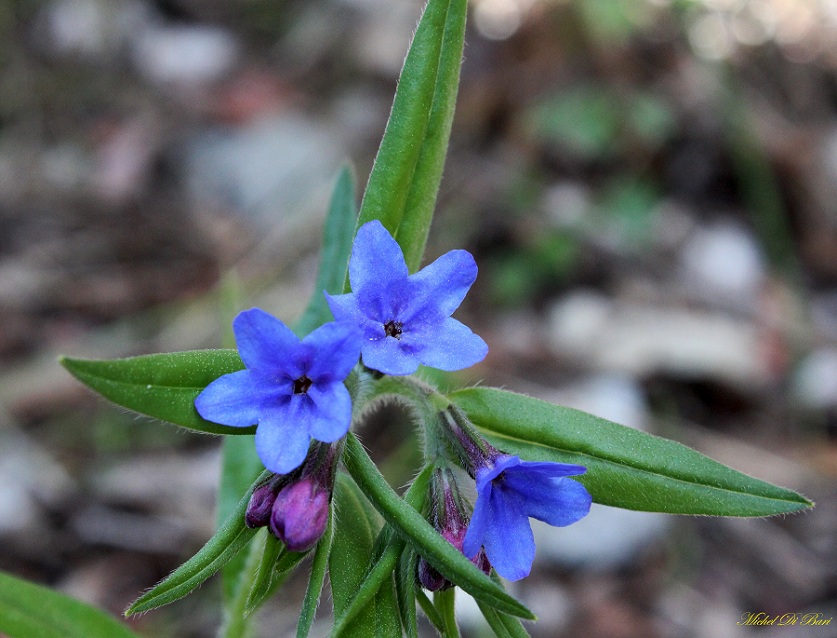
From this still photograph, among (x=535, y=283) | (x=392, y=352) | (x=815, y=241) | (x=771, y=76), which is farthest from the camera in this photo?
(x=771, y=76)

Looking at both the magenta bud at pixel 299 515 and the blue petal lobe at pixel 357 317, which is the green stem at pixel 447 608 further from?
the blue petal lobe at pixel 357 317

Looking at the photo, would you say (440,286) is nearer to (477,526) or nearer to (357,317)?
(357,317)

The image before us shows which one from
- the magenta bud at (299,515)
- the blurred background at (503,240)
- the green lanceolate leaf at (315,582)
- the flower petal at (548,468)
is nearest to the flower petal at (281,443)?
the magenta bud at (299,515)

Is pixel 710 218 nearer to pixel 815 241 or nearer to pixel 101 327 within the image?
pixel 815 241

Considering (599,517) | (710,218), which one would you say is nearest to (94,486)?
(599,517)

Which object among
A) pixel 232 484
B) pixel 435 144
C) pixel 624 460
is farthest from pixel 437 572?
pixel 435 144

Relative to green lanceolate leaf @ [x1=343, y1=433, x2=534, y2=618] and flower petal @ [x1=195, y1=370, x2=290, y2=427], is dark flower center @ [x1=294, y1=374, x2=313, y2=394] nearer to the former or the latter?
flower petal @ [x1=195, y1=370, x2=290, y2=427]

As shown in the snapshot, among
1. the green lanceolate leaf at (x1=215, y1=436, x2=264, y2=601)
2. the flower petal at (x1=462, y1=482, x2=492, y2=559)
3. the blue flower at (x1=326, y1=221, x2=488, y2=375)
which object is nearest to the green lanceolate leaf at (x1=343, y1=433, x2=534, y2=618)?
the flower petal at (x1=462, y1=482, x2=492, y2=559)
